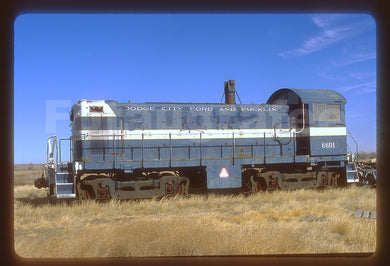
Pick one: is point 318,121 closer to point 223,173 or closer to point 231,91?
point 231,91

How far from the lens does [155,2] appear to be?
13.0ft

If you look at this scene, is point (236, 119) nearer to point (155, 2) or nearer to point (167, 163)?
point (167, 163)

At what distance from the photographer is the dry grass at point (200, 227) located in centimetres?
579

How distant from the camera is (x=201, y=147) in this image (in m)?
12.4

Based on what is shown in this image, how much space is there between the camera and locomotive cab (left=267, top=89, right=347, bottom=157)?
1288 centimetres

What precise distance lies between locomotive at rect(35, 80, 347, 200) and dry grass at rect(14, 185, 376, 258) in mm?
692

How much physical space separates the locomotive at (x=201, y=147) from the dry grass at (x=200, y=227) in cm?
69

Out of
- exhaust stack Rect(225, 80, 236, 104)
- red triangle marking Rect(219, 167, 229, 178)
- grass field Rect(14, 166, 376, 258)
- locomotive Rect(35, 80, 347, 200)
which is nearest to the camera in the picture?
grass field Rect(14, 166, 376, 258)

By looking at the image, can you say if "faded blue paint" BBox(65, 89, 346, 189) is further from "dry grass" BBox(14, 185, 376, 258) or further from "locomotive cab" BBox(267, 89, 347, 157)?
"dry grass" BBox(14, 185, 376, 258)

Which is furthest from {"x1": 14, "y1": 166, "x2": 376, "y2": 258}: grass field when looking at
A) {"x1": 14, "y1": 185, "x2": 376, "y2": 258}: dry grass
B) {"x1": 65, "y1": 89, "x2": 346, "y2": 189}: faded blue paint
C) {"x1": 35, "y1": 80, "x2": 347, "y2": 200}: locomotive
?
{"x1": 65, "y1": 89, "x2": 346, "y2": 189}: faded blue paint

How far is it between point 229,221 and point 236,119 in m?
5.10

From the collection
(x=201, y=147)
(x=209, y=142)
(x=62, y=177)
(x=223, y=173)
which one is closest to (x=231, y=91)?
(x=209, y=142)

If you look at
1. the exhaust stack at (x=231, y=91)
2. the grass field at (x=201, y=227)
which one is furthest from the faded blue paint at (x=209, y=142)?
the grass field at (x=201, y=227)

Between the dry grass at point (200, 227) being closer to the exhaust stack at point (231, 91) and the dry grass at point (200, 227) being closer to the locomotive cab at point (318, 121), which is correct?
the locomotive cab at point (318, 121)
